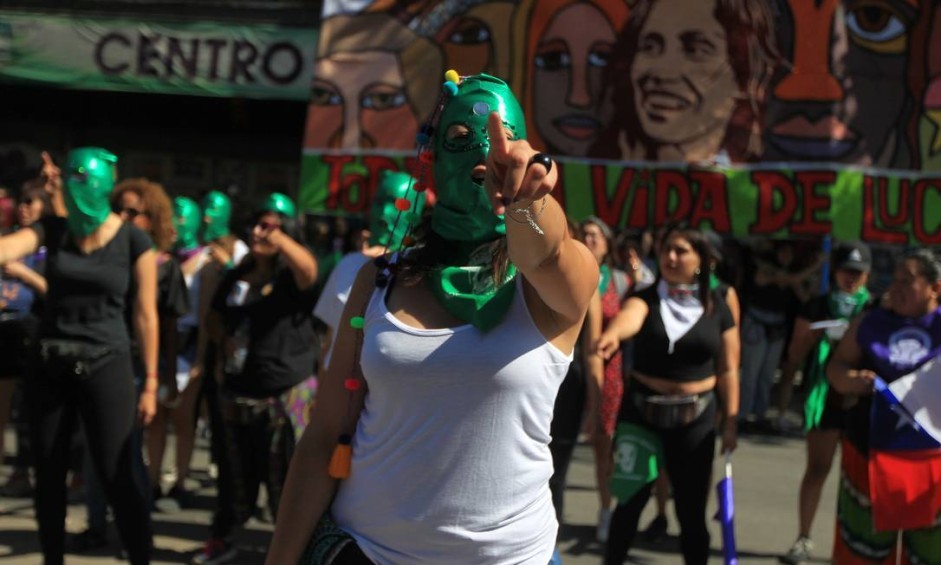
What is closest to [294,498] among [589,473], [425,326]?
[425,326]

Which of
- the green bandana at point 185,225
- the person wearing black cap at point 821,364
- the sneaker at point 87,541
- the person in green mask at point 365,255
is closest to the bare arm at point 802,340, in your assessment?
the person wearing black cap at point 821,364

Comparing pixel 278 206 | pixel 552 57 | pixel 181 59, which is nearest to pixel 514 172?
pixel 278 206

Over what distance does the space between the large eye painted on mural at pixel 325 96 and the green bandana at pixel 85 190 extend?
587cm

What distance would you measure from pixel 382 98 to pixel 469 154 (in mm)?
8235

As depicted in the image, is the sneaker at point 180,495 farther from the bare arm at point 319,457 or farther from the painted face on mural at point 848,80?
the painted face on mural at point 848,80

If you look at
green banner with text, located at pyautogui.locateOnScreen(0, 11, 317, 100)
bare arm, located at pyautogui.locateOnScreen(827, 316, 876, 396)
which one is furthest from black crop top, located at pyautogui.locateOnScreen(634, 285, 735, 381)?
green banner with text, located at pyautogui.locateOnScreen(0, 11, 317, 100)

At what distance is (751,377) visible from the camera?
995cm

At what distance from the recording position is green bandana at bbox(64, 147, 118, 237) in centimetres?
447

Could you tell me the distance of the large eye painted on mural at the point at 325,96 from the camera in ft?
33.8

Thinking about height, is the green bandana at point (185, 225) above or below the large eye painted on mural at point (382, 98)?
below

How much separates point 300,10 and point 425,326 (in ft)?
35.6

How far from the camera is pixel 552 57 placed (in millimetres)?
9875

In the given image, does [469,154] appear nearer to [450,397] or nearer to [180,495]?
[450,397]

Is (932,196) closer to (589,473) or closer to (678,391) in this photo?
(589,473)
